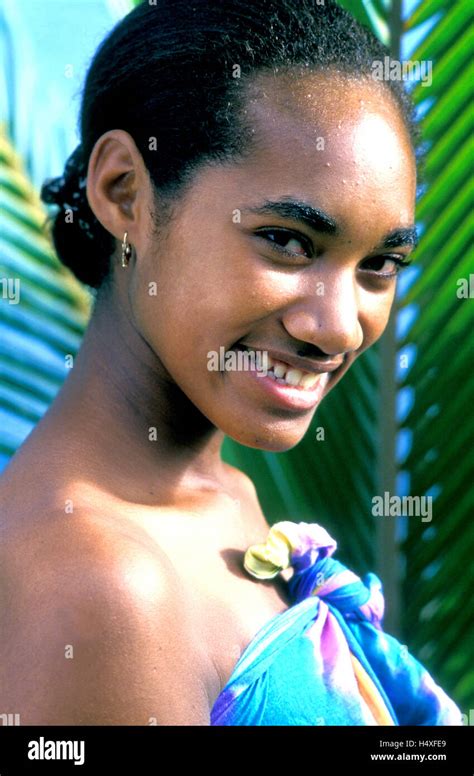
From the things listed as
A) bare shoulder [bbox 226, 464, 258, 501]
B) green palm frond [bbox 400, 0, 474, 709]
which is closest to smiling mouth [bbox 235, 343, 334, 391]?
bare shoulder [bbox 226, 464, 258, 501]

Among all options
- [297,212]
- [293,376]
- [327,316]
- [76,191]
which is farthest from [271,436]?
[76,191]

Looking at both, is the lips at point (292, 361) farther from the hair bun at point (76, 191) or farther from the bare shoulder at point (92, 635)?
the hair bun at point (76, 191)

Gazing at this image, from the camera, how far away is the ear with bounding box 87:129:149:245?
1.47 meters

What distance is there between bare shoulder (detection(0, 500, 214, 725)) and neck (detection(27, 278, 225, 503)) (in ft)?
0.57

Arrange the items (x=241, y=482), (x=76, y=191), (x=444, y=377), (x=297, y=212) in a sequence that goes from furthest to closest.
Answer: (x=444, y=377) < (x=241, y=482) < (x=76, y=191) < (x=297, y=212)

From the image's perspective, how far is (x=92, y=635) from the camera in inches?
47.3

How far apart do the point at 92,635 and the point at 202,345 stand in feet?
1.37

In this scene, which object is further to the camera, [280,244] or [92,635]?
[280,244]

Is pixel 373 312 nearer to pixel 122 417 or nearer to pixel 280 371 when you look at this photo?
pixel 280 371

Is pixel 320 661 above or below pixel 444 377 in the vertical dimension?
below

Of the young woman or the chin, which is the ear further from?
the chin

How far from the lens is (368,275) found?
1479mm

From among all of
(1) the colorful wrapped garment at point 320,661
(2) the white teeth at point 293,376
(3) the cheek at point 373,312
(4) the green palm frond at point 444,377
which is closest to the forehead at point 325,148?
(3) the cheek at point 373,312
